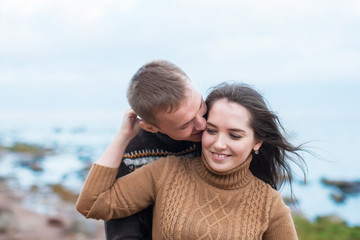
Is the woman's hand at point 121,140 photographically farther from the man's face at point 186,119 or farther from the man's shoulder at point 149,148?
the man's face at point 186,119

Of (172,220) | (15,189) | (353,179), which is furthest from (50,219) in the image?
(353,179)

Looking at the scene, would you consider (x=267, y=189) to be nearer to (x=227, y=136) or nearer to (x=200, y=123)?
(x=227, y=136)

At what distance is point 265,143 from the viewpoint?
2.49 meters

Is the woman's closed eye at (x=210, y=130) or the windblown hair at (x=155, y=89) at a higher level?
the windblown hair at (x=155, y=89)

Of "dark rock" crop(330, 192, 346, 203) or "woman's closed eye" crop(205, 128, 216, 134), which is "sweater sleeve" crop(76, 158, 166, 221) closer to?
"woman's closed eye" crop(205, 128, 216, 134)

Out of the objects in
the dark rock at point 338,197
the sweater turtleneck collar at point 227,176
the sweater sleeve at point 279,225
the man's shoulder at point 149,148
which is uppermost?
the man's shoulder at point 149,148

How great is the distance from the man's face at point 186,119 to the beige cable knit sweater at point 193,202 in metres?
0.22

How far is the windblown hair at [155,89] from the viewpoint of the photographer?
2195mm

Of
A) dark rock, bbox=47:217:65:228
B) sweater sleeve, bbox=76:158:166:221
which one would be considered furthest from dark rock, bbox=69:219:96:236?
sweater sleeve, bbox=76:158:166:221

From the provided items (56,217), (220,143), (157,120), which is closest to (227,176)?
(220,143)

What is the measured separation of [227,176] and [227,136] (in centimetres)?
23

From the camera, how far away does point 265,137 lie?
2416mm

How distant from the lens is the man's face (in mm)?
2207

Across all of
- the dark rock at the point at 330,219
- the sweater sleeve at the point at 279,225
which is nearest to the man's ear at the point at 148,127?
the sweater sleeve at the point at 279,225
